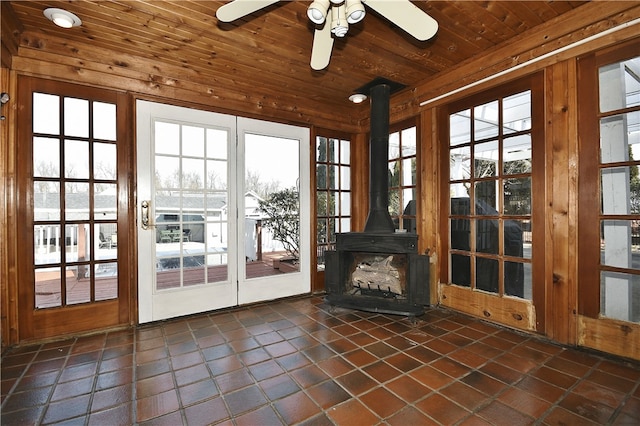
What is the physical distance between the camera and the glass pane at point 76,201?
8.20ft

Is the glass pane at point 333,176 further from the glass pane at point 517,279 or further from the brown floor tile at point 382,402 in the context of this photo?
the brown floor tile at point 382,402

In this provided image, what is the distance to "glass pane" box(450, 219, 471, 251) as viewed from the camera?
287cm

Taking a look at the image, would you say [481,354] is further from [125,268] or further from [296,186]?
[125,268]

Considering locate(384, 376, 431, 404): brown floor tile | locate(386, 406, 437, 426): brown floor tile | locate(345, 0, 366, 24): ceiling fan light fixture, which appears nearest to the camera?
locate(386, 406, 437, 426): brown floor tile

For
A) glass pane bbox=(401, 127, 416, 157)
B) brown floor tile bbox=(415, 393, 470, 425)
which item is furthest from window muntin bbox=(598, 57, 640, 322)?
glass pane bbox=(401, 127, 416, 157)

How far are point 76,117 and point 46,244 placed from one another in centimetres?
111

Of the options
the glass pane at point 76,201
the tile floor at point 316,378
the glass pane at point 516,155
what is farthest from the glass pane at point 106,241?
the glass pane at point 516,155

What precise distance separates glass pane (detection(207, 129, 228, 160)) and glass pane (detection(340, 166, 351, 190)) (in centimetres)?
162

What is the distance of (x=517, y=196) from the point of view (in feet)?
8.26

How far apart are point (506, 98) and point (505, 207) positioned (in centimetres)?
97

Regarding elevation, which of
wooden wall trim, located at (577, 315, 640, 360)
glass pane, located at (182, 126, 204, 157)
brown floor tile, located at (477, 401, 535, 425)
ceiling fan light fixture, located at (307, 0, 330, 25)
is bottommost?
brown floor tile, located at (477, 401, 535, 425)

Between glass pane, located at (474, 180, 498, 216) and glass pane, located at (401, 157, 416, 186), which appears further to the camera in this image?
glass pane, located at (401, 157, 416, 186)

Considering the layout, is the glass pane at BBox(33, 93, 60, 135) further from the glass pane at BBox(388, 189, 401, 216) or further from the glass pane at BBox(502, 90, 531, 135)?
the glass pane at BBox(502, 90, 531, 135)

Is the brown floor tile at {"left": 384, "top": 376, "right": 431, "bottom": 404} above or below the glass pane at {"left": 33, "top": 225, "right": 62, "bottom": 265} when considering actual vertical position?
below
